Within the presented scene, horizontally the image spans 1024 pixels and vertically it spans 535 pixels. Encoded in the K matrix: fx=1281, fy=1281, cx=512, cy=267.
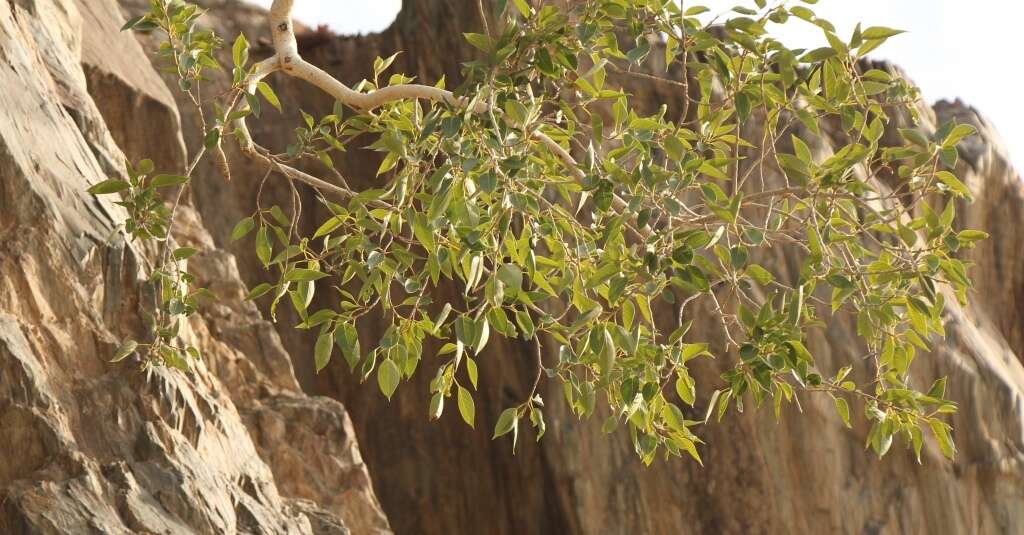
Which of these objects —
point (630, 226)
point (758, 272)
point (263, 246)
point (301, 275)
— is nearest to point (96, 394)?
point (263, 246)

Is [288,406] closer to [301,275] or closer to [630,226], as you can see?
[301,275]

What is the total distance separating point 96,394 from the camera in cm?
697

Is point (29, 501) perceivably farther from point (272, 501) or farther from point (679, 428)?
point (679, 428)

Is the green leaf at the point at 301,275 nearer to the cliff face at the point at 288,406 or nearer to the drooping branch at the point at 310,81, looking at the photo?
the drooping branch at the point at 310,81

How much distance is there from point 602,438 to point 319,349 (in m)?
8.71

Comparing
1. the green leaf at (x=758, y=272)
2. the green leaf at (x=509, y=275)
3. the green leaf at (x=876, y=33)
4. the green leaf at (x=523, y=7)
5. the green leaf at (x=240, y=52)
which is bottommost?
the green leaf at (x=509, y=275)

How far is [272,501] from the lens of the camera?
26.3 ft

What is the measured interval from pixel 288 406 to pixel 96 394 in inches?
109

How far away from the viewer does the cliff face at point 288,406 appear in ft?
22.4

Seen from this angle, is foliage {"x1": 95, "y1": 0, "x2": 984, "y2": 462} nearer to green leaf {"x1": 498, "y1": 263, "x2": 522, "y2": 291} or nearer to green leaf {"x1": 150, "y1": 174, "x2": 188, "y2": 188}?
green leaf {"x1": 498, "y1": 263, "x2": 522, "y2": 291}

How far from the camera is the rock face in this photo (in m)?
6.44

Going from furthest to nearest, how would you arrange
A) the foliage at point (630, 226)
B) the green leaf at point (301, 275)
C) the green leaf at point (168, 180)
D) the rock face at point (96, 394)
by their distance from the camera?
the rock face at point (96, 394), the green leaf at point (168, 180), the green leaf at point (301, 275), the foliage at point (630, 226)

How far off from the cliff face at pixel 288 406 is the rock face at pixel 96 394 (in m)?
0.01

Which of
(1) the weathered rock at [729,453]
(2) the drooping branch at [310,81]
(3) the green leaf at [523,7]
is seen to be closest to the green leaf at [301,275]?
(2) the drooping branch at [310,81]
